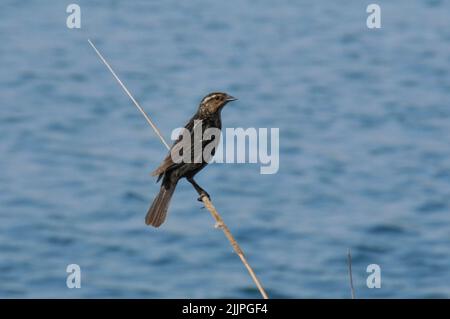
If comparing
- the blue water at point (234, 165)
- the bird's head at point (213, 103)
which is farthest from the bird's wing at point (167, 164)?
the blue water at point (234, 165)

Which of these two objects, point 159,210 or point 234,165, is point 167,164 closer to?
point 159,210

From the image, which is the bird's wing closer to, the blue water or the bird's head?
the bird's head

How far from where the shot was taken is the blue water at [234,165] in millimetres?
16984

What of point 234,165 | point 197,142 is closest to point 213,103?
point 197,142

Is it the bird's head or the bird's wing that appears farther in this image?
the bird's head

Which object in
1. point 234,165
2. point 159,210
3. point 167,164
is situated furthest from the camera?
point 234,165

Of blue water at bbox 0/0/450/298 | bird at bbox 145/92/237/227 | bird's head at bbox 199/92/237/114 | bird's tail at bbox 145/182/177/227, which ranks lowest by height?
bird's tail at bbox 145/182/177/227

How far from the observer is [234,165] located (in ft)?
62.7

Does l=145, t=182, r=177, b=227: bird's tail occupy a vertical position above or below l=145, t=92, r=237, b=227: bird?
below

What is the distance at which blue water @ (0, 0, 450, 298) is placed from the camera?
55.7 ft

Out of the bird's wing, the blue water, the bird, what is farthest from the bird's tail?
the blue water

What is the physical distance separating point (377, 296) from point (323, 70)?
24.2ft

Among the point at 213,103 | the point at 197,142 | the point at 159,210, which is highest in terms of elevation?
the point at 213,103
